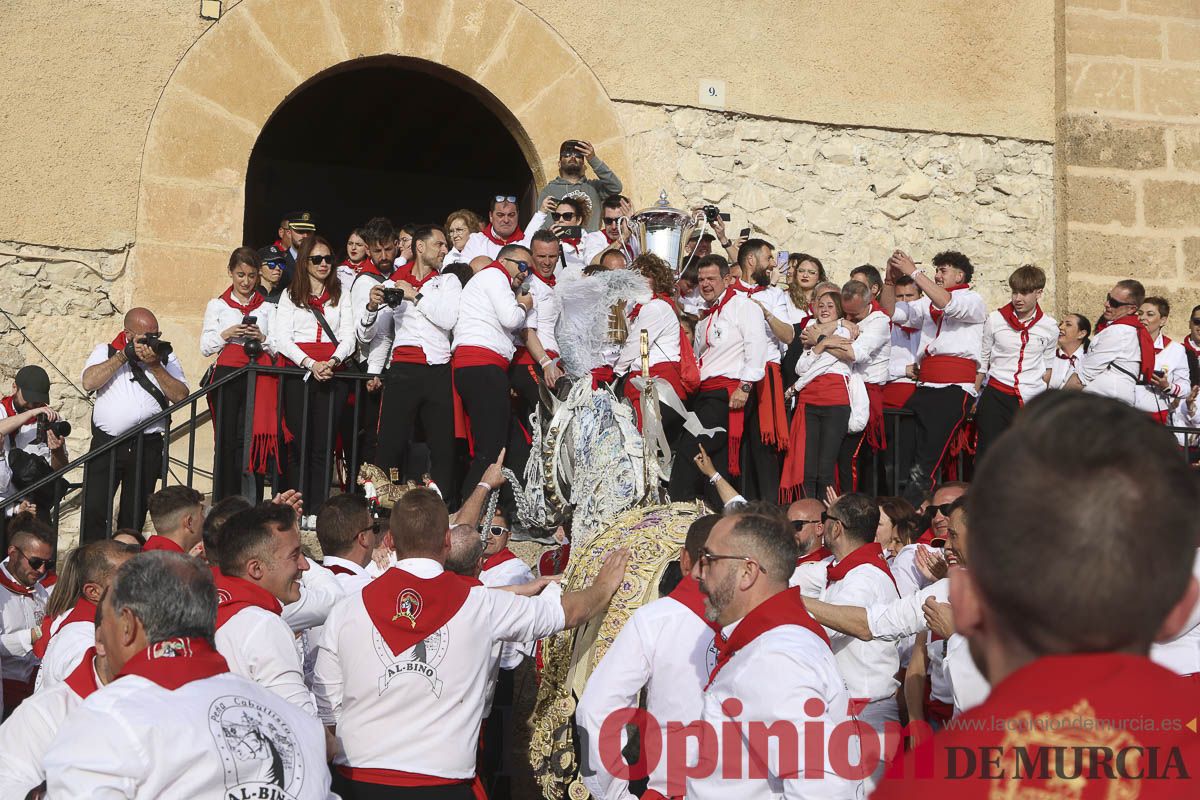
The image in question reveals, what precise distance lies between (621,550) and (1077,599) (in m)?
3.65

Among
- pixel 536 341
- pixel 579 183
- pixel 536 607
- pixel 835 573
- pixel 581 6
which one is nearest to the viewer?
pixel 536 607

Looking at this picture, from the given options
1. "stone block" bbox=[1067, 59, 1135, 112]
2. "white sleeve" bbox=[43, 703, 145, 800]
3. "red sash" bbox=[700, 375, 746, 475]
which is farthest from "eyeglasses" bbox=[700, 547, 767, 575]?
"stone block" bbox=[1067, 59, 1135, 112]

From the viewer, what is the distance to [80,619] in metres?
4.71

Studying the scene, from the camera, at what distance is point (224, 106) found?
10414 millimetres

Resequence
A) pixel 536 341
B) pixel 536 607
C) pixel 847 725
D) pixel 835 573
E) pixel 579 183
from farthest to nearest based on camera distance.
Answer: pixel 579 183
pixel 536 341
pixel 835 573
pixel 536 607
pixel 847 725

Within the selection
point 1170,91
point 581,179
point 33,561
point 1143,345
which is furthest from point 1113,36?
point 33,561

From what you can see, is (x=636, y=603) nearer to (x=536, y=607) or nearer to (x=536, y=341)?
(x=536, y=607)

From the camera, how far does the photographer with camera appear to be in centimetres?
803

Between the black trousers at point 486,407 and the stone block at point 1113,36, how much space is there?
7.01m

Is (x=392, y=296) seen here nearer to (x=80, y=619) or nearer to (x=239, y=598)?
(x=80, y=619)

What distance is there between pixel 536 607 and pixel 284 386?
4366 millimetres

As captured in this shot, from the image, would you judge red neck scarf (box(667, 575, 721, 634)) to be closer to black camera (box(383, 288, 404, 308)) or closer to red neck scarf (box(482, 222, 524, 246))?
black camera (box(383, 288, 404, 308))

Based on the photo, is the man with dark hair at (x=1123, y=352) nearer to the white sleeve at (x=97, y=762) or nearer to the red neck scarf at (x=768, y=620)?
the red neck scarf at (x=768, y=620)

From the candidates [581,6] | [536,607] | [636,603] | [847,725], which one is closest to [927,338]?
[581,6]
